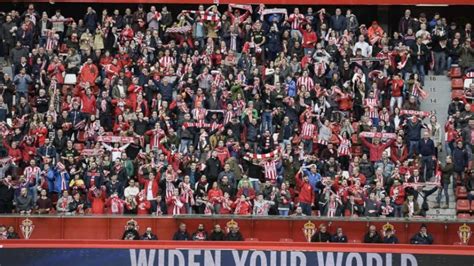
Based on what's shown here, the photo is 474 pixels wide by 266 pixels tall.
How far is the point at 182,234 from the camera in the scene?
118 feet

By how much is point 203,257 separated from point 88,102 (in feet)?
25.9

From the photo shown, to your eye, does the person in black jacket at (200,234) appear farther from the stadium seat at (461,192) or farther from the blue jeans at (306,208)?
the stadium seat at (461,192)

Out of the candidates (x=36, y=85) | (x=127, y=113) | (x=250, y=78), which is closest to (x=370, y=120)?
(x=250, y=78)

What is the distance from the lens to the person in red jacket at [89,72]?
1654 inches

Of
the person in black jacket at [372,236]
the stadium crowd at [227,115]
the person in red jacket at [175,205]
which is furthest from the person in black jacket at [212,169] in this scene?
the person in black jacket at [372,236]

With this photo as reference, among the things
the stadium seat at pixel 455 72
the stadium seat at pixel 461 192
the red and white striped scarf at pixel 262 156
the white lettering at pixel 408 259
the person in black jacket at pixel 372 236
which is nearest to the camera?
the white lettering at pixel 408 259

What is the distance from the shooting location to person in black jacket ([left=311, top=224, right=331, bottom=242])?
117 feet

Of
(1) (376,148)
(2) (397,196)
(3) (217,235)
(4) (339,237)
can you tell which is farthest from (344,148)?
(3) (217,235)

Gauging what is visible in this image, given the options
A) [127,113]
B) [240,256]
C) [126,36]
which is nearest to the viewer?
[240,256]

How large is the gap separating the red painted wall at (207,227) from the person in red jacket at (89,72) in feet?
20.1

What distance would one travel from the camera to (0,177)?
128 ft

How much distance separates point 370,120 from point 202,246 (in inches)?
290

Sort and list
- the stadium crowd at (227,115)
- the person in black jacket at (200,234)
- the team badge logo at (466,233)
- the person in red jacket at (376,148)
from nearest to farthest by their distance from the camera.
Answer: the person in black jacket at (200,234) < the team badge logo at (466,233) < the stadium crowd at (227,115) < the person in red jacket at (376,148)

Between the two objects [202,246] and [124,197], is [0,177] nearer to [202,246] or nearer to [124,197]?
[124,197]
